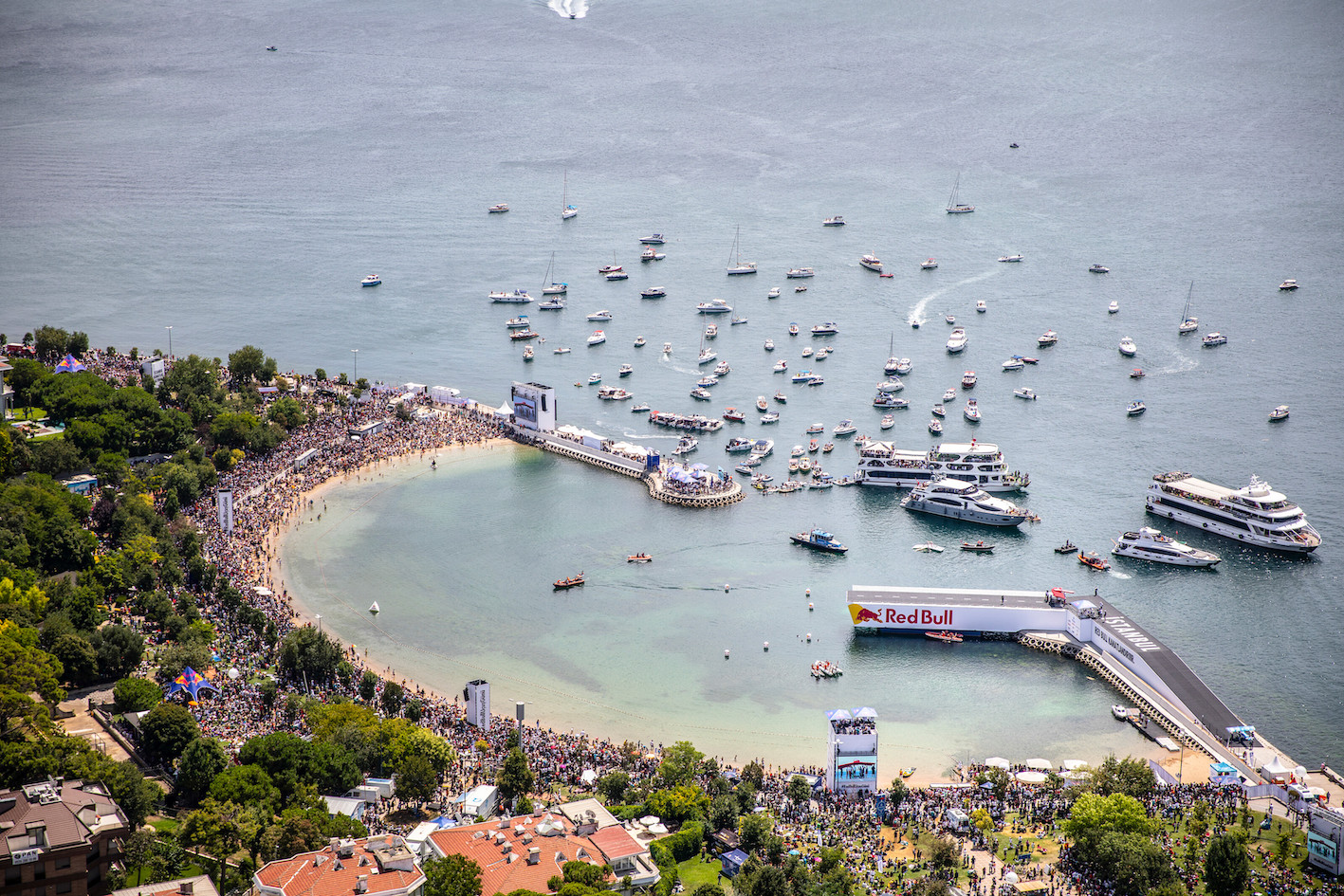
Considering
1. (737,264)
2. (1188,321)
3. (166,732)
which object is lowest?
(166,732)

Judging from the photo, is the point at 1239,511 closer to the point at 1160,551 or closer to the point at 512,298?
the point at 1160,551

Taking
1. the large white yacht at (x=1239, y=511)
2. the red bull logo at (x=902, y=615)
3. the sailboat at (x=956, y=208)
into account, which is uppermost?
the sailboat at (x=956, y=208)

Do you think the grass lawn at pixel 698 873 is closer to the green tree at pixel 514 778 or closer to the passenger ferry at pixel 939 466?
the green tree at pixel 514 778

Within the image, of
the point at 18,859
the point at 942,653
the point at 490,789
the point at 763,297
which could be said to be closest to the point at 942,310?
the point at 763,297

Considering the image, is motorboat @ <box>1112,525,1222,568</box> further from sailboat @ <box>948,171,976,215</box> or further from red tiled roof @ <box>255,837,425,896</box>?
sailboat @ <box>948,171,976,215</box>

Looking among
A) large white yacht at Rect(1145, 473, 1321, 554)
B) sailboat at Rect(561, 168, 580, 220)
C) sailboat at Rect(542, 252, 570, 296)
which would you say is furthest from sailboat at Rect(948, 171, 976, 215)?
large white yacht at Rect(1145, 473, 1321, 554)

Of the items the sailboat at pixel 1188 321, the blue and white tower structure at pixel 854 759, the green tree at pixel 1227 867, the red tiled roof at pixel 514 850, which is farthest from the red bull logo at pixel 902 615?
the sailboat at pixel 1188 321

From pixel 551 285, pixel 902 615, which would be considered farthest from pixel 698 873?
pixel 551 285
